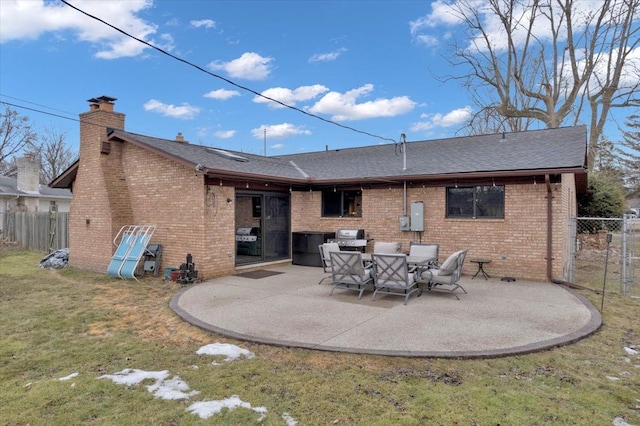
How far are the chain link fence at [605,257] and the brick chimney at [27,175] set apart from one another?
82.9 feet

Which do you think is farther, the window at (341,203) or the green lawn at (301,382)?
the window at (341,203)

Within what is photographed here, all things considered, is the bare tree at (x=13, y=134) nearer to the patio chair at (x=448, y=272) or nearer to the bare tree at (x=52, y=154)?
the bare tree at (x=52, y=154)

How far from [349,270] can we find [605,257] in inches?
454

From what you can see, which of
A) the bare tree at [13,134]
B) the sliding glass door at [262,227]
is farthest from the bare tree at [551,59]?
the bare tree at [13,134]

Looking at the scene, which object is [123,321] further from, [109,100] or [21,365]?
[109,100]

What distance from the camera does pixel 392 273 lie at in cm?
700

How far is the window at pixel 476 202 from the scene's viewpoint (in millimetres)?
9562

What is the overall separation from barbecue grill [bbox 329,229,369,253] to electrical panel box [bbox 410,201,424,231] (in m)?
1.53

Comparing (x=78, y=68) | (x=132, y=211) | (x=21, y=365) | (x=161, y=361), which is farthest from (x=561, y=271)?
(x=78, y=68)

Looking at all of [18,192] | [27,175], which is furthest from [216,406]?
[27,175]

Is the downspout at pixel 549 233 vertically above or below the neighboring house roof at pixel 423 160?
below

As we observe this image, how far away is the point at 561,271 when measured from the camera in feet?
29.3

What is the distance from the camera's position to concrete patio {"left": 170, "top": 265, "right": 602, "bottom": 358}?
474 centimetres

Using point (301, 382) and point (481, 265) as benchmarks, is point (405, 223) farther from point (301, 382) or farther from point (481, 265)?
point (301, 382)
